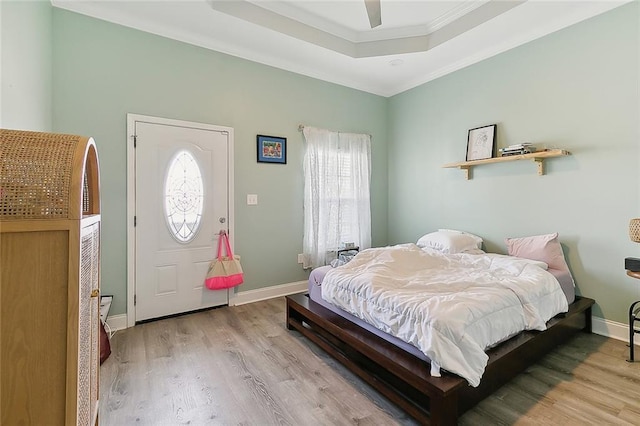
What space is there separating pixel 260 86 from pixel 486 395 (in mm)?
3587

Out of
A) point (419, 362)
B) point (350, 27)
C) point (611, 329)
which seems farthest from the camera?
point (350, 27)

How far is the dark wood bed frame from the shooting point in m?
1.48

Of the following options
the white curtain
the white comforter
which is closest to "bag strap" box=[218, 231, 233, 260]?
the white curtain

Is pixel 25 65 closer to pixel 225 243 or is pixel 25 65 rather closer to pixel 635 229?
pixel 225 243

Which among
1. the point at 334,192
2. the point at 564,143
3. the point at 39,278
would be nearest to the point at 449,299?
the point at 39,278

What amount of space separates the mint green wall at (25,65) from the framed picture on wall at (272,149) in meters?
1.91

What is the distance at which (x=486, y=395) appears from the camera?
175 cm

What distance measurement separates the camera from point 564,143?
9.48 ft

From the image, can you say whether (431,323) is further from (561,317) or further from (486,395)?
(561,317)

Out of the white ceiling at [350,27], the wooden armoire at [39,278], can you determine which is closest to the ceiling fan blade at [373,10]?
the white ceiling at [350,27]

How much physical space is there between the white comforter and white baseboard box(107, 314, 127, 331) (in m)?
1.95

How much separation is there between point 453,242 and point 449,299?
171 centimetres

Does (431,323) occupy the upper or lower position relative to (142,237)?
lower

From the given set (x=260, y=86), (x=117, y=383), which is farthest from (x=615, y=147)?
(x=117, y=383)
